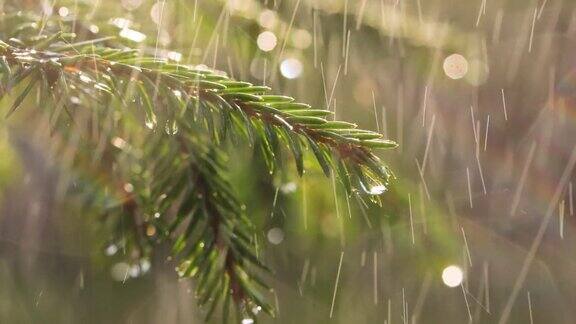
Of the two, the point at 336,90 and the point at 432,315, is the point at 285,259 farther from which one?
the point at 432,315

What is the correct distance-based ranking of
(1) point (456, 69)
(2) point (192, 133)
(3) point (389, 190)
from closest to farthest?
1. (2) point (192, 133)
2. (3) point (389, 190)
3. (1) point (456, 69)

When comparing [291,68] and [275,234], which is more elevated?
[291,68]

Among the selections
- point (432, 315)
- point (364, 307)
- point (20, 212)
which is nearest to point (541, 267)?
point (432, 315)

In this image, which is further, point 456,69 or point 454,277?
point 454,277

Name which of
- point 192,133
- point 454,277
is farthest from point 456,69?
point 192,133

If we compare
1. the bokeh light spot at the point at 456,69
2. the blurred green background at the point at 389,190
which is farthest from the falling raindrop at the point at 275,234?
the bokeh light spot at the point at 456,69

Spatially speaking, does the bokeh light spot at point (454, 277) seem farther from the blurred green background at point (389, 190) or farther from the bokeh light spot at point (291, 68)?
the bokeh light spot at point (291, 68)

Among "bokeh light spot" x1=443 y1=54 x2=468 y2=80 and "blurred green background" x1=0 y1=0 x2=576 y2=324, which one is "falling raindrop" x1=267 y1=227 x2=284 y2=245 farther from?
"bokeh light spot" x1=443 y1=54 x2=468 y2=80

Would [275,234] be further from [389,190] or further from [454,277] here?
[454,277]
